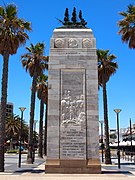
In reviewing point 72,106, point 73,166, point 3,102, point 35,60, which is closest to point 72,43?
point 72,106

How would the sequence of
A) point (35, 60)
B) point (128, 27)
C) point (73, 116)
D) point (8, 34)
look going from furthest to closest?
point (35, 60), point (128, 27), point (8, 34), point (73, 116)

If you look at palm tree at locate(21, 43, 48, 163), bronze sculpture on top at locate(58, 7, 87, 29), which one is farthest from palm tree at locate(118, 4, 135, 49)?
palm tree at locate(21, 43, 48, 163)

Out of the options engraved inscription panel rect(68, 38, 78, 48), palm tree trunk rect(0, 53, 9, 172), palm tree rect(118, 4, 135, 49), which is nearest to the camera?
palm tree trunk rect(0, 53, 9, 172)

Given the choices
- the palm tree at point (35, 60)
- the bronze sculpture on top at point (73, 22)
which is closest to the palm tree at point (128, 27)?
the bronze sculpture on top at point (73, 22)

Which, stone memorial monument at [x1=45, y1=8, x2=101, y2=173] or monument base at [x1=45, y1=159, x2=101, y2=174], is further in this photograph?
stone memorial monument at [x1=45, y1=8, x2=101, y2=173]

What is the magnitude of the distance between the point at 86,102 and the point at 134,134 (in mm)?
77021

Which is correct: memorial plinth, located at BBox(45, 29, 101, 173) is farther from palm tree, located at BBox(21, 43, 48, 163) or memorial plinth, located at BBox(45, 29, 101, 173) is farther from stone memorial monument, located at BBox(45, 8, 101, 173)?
palm tree, located at BBox(21, 43, 48, 163)

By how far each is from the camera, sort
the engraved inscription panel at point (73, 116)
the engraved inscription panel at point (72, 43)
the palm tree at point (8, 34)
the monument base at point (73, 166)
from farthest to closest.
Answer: the palm tree at point (8, 34) < the engraved inscription panel at point (72, 43) < the engraved inscription panel at point (73, 116) < the monument base at point (73, 166)

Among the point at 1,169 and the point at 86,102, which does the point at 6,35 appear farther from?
the point at 1,169

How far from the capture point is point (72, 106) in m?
19.3

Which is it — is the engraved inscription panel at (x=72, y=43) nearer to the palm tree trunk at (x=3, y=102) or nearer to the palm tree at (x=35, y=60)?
the palm tree trunk at (x=3, y=102)

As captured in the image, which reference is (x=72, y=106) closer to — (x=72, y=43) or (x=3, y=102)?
(x=72, y=43)

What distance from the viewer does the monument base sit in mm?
18203

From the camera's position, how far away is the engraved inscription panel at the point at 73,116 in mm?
18594
